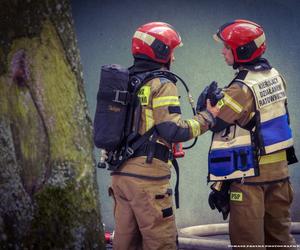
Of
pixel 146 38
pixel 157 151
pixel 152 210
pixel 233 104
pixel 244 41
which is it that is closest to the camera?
pixel 152 210

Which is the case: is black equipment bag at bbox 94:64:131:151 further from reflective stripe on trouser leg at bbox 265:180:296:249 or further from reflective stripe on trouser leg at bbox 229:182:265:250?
reflective stripe on trouser leg at bbox 265:180:296:249

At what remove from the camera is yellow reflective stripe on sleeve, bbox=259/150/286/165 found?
14.1ft

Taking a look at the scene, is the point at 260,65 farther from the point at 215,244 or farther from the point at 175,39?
the point at 215,244

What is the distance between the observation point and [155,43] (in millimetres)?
4066

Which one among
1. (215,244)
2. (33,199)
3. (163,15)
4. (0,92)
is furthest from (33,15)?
(163,15)

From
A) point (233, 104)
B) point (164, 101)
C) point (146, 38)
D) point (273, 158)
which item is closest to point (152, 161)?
point (164, 101)

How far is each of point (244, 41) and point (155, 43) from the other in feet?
2.19

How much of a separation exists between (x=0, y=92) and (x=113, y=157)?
165cm

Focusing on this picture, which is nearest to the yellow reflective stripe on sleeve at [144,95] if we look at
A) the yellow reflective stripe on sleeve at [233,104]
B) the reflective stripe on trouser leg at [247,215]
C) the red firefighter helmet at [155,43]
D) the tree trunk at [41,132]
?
the red firefighter helmet at [155,43]

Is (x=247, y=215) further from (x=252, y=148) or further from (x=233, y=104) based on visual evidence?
(x=233, y=104)

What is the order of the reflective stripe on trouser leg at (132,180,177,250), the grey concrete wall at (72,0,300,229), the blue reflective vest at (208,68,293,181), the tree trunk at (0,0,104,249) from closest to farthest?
the tree trunk at (0,0,104,249)
the reflective stripe on trouser leg at (132,180,177,250)
the blue reflective vest at (208,68,293,181)
the grey concrete wall at (72,0,300,229)

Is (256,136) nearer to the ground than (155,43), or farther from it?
nearer to the ground

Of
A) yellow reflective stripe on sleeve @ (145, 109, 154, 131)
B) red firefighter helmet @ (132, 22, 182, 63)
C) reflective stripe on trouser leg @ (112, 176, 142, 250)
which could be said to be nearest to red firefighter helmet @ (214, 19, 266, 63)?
red firefighter helmet @ (132, 22, 182, 63)

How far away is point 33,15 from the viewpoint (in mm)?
2541
